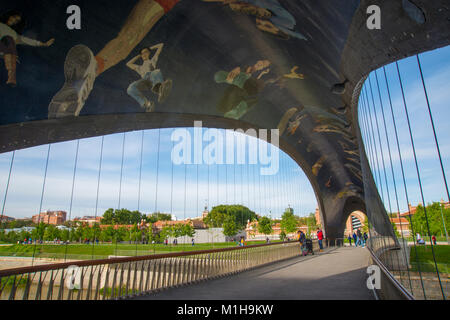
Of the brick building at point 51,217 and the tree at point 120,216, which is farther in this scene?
the tree at point 120,216

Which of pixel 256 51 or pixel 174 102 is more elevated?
pixel 256 51

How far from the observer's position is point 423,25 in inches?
140

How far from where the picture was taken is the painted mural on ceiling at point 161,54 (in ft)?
22.5

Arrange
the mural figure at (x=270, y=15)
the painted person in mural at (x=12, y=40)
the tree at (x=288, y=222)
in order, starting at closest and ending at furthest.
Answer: the painted person in mural at (x=12, y=40) < the mural figure at (x=270, y=15) < the tree at (x=288, y=222)

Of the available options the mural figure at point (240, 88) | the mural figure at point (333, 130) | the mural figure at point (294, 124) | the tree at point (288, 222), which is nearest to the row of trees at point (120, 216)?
the mural figure at point (240, 88)

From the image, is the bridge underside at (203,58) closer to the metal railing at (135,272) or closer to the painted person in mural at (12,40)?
the painted person in mural at (12,40)

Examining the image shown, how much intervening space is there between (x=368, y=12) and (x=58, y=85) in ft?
24.3

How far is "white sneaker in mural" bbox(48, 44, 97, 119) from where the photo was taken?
7.67 m

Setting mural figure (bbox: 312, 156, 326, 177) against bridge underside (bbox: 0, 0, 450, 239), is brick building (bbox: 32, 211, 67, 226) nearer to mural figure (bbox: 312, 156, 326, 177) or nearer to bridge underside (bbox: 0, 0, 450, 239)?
bridge underside (bbox: 0, 0, 450, 239)

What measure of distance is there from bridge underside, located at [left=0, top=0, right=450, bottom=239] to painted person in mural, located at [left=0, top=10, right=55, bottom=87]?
0.44 ft

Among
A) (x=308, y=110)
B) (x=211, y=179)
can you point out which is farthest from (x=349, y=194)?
(x=211, y=179)

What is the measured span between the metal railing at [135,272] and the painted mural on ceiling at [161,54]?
4.82 metres

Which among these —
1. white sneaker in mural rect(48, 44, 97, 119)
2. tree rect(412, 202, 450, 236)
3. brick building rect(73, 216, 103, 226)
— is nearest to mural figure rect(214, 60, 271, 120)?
white sneaker in mural rect(48, 44, 97, 119)

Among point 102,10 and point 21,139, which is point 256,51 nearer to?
point 102,10
